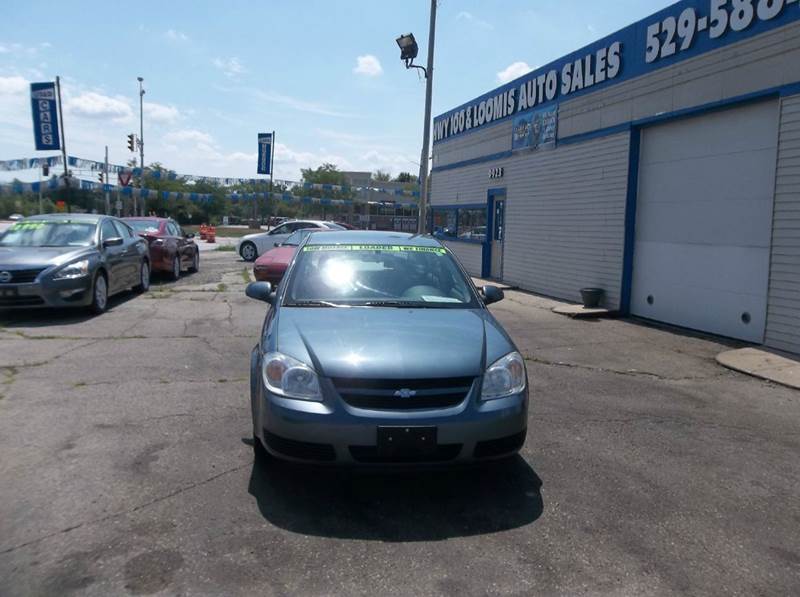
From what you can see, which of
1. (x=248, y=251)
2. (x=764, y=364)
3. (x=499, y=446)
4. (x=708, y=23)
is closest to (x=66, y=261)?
(x=499, y=446)

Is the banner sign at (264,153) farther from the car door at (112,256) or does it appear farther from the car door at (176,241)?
the car door at (112,256)

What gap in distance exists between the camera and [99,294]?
34.6 feet

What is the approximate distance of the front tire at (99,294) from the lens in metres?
10.3

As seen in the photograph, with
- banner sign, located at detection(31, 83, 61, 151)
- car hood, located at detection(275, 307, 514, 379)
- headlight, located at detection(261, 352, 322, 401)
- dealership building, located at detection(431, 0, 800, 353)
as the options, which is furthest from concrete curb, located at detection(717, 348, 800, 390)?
banner sign, located at detection(31, 83, 61, 151)

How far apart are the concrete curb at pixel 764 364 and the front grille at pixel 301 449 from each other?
18.7ft

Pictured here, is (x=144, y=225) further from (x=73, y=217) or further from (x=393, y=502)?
(x=393, y=502)

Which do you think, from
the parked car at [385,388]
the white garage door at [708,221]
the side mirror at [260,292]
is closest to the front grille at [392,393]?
the parked car at [385,388]

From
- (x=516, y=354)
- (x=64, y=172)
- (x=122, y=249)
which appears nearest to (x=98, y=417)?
(x=516, y=354)

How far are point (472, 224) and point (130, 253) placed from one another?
10.7 meters

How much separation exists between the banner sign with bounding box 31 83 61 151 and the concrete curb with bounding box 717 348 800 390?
79.4 feet

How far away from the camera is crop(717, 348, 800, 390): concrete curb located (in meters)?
7.26

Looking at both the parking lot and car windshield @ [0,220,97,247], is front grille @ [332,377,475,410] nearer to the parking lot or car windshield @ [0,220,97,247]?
the parking lot

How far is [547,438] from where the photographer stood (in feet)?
16.5

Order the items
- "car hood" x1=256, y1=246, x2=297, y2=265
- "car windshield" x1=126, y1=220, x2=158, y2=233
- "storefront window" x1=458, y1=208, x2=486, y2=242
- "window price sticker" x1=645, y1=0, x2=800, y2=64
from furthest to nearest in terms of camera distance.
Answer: "storefront window" x1=458, y1=208, x2=486, y2=242 < "car windshield" x1=126, y1=220, x2=158, y2=233 < "car hood" x1=256, y1=246, x2=297, y2=265 < "window price sticker" x1=645, y1=0, x2=800, y2=64
